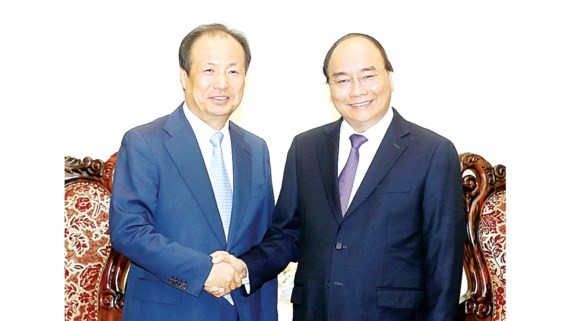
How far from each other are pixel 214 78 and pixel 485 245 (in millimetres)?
1392

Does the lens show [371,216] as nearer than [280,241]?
Yes

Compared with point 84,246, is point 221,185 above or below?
above

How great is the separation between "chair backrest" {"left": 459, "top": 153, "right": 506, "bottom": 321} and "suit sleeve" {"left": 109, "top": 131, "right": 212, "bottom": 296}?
1246 mm

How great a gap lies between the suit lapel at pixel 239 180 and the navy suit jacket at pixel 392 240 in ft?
0.40

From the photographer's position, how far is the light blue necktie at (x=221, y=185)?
2.14 meters

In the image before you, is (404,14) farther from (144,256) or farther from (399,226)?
(144,256)

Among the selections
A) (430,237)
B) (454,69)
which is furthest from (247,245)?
(454,69)

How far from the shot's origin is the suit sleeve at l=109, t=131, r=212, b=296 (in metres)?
1.99

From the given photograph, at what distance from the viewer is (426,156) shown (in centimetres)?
203

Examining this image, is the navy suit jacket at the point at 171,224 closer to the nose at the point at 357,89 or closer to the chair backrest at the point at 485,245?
the nose at the point at 357,89

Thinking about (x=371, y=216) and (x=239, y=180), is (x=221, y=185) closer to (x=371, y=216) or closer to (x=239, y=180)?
(x=239, y=180)

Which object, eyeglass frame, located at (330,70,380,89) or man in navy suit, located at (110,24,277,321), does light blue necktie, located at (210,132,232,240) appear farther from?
eyeglass frame, located at (330,70,380,89)

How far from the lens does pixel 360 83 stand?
2.11 m

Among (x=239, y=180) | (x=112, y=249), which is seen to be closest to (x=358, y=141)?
(x=239, y=180)
